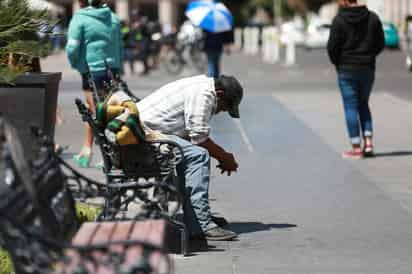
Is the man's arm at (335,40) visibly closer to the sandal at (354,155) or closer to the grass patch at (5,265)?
the sandal at (354,155)

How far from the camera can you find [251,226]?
29.8 ft

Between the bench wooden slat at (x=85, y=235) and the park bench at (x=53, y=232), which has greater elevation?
the park bench at (x=53, y=232)

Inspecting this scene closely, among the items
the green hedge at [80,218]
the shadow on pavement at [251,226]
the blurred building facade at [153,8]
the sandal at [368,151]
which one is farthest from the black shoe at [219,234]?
the blurred building facade at [153,8]

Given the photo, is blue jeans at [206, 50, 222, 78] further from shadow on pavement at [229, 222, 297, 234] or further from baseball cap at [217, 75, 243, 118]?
baseball cap at [217, 75, 243, 118]

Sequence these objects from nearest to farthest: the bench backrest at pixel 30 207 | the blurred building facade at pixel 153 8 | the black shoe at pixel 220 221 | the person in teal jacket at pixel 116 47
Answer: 1. the bench backrest at pixel 30 207
2. the black shoe at pixel 220 221
3. the person in teal jacket at pixel 116 47
4. the blurred building facade at pixel 153 8

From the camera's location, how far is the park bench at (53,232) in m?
4.86

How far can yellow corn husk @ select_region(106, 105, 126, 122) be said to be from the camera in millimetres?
7777

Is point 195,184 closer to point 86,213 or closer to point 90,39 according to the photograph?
point 86,213

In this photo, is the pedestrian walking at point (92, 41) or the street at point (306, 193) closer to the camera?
the street at point (306, 193)

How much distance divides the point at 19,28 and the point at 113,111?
35.6 inches

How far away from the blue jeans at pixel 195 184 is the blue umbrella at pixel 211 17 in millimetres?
12746

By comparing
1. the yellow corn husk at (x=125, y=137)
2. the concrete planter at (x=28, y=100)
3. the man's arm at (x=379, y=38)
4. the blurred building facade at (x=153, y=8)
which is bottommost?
the blurred building facade at (x=153, y=8)

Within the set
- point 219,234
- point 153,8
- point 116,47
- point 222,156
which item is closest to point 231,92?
point 222,156

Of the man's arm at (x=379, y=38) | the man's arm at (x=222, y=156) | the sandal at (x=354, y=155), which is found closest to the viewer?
the man's arm at (x=222, y=156)
